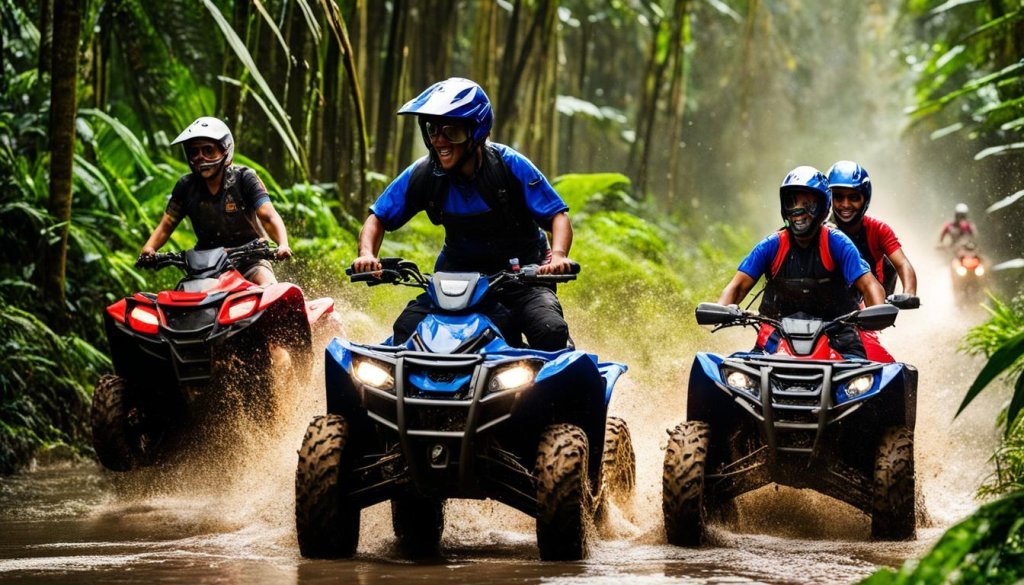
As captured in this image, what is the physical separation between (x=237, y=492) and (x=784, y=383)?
3.44 meters

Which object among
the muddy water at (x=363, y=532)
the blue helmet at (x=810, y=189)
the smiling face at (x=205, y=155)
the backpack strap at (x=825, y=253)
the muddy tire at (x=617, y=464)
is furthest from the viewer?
the smiling face at (x=205, y=155)

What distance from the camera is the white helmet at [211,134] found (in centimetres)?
956

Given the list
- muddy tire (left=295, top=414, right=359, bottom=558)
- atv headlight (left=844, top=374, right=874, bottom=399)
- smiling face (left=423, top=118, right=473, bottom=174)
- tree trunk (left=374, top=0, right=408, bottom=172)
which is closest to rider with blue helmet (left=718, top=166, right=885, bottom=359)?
atv headlight (left=844, top=374, right=874, bottom=399)

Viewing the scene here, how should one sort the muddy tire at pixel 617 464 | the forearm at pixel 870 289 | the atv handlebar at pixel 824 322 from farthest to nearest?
the forearm at pixel 870 289 < the muddy tire at pixel 617 464 < the atv handlebar at pixel 824 322

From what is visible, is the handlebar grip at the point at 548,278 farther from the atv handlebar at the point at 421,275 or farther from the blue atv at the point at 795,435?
the blue atv at the point at 795,435

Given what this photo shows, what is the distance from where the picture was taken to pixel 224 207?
9805 millimetres

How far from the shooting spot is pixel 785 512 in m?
8.29

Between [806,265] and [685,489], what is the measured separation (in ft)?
7.01

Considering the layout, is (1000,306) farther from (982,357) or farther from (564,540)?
(564,540)

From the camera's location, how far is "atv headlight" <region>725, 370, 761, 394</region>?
24.6ft

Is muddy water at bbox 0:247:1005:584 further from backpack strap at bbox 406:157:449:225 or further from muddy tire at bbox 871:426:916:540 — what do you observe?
backpack strap at bbox 406:157:449:225

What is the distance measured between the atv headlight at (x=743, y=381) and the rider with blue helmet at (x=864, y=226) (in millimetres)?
2411

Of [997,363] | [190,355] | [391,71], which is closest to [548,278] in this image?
[190,355]

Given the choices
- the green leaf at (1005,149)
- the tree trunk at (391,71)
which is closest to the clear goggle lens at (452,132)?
the green leaf at (1005,149)
